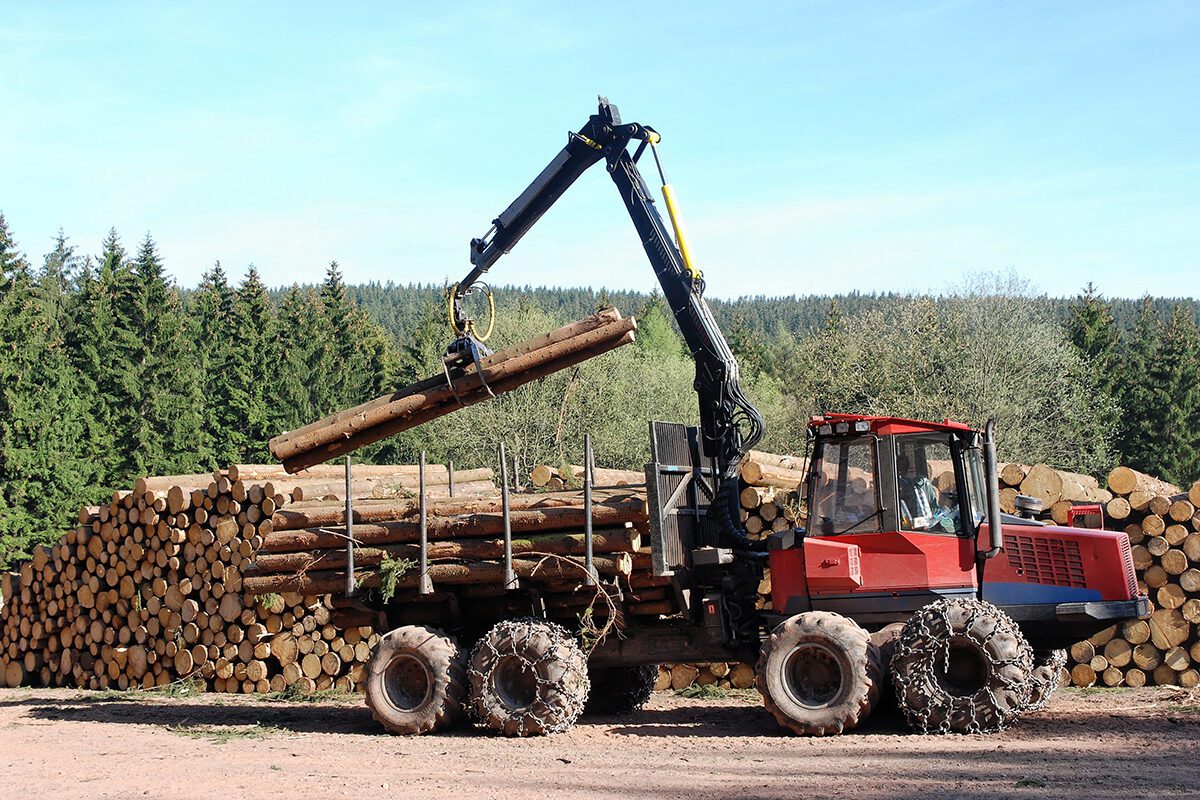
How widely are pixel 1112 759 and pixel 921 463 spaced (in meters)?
3.06

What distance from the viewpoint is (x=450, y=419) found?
4481 centimetres

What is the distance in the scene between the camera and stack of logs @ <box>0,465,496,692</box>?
17.3 m

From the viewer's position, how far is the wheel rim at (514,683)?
37.7 ft

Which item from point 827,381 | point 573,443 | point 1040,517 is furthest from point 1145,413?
point 1040,517

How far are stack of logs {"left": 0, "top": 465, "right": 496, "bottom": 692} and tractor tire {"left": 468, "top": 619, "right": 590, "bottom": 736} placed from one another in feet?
15.6

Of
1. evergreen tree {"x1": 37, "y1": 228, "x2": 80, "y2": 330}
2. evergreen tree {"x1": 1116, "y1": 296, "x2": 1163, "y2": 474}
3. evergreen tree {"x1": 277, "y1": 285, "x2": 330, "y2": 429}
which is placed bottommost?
evergreen tree {"x1": 1116, "y1": 296, "x2": 1163, "y2": 474}

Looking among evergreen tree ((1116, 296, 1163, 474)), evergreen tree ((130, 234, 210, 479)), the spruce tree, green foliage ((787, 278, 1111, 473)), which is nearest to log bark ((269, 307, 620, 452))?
green foliage ((787, 278, 1111, 473))

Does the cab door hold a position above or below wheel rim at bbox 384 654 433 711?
above

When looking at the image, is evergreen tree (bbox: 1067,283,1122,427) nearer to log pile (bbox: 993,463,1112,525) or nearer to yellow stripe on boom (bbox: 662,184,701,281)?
log pile (bbox: 993,463,1112,525)

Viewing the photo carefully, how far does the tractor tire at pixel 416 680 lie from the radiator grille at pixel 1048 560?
17.2 ft

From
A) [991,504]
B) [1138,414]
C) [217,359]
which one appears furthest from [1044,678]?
[217,359]

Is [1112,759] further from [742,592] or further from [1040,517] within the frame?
[1040,517]

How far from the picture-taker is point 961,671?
1037 centimetres

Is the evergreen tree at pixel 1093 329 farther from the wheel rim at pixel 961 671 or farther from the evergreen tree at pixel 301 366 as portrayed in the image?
the wheel rim at pixel 961 671
